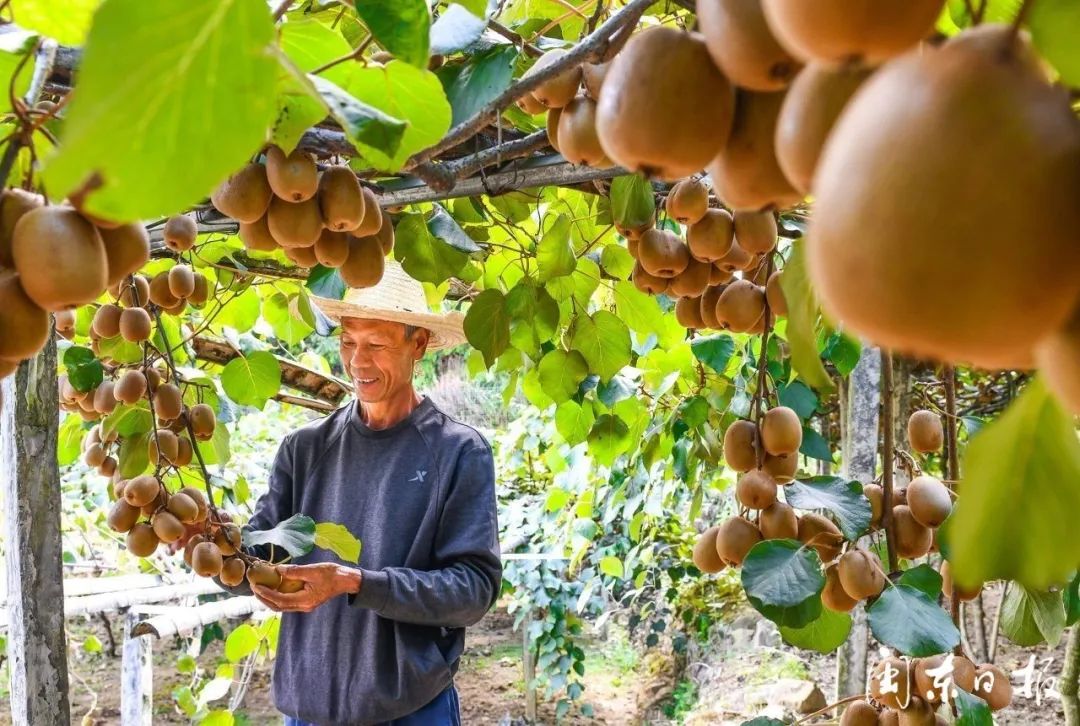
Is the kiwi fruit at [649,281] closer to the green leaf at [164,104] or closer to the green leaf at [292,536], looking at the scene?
the green leaf at [292,536]

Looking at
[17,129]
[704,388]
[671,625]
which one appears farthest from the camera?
[671,625]

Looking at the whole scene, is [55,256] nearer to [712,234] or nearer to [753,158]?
[753,158]

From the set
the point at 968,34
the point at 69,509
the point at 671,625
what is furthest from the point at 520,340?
the point at 69,509

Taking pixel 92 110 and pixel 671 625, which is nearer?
pixel 92 110

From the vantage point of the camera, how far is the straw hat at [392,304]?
2221 millimetres

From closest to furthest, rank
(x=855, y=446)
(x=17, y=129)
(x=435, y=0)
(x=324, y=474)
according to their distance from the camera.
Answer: (x=17, y=129), (x=435, y=0), (x=855, y=446), (x=324, y=474)

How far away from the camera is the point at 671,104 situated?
0.35m

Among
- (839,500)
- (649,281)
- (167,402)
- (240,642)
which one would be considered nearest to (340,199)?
(649,281)

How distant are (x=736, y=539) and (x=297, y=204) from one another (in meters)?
0.65

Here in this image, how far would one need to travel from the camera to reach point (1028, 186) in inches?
8.4

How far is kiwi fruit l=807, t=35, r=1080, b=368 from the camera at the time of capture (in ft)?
0.70

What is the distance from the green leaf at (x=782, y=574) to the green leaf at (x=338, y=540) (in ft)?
2.55

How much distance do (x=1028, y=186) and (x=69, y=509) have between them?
19.4 ft

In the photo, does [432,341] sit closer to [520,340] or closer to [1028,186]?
[520,340]
